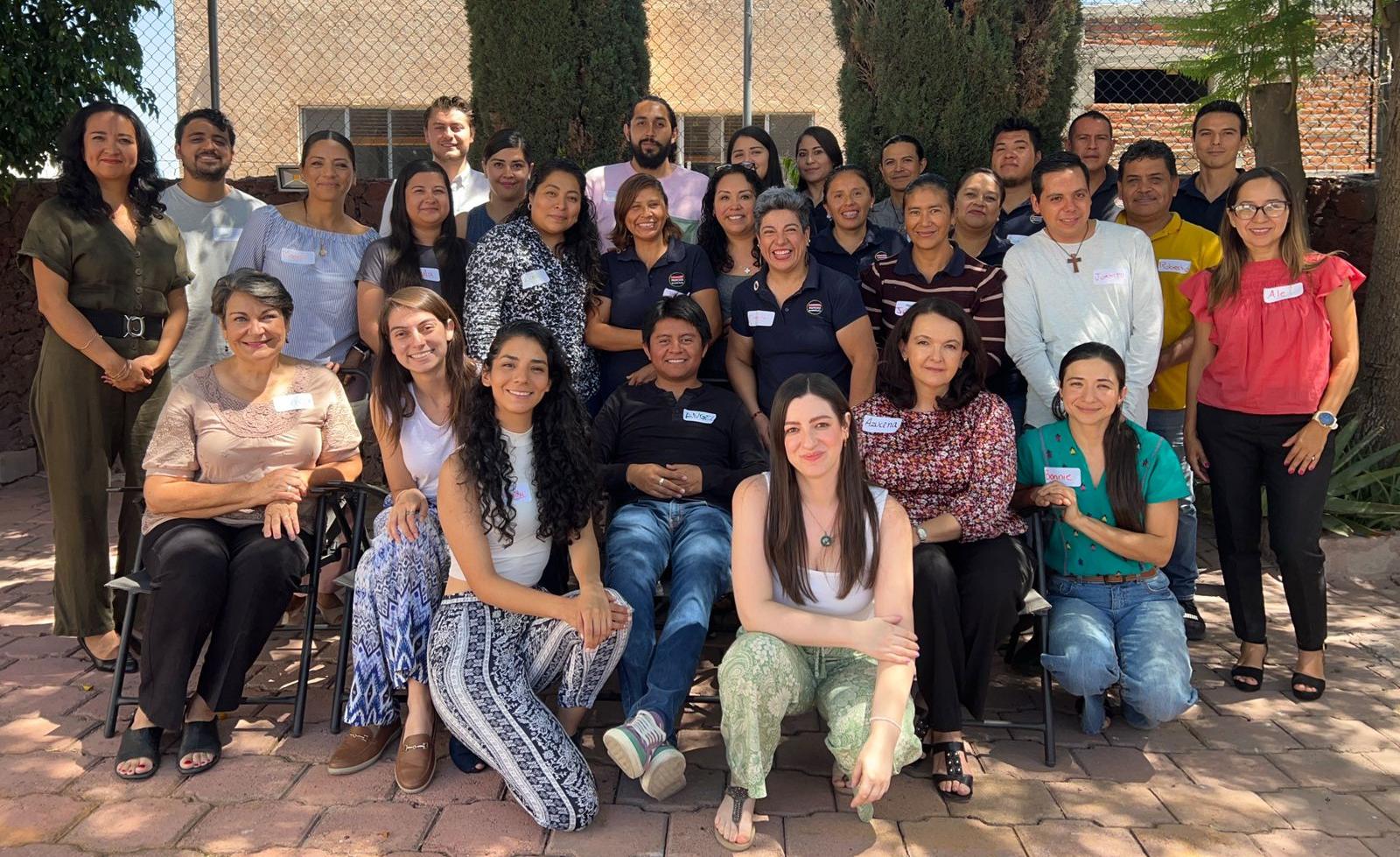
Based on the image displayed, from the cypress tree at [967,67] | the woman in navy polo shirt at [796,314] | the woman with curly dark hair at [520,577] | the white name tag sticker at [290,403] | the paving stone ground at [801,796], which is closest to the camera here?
the paving stone ground at [801,796]

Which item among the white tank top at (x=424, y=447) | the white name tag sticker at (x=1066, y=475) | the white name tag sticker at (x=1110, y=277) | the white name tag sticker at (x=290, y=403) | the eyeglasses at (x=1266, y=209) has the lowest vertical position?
the white name tag sticker at (x=1066, y=475)

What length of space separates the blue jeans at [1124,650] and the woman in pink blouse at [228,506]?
264 cm

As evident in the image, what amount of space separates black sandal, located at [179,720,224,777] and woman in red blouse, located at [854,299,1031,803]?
2.29 m

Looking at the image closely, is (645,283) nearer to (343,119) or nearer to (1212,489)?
(1212,489)

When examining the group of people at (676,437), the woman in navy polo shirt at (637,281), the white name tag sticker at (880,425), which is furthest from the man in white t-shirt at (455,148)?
the white name tag sticker at (880,425)

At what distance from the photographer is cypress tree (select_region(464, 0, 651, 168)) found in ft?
22.9

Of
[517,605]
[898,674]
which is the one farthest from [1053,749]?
[517,605]

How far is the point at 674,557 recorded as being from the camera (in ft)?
12.8

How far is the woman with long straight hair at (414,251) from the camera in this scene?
4.69m

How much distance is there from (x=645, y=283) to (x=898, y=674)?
7.29 ft

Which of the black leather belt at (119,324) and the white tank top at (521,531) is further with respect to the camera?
the black leather belt at (119,324)

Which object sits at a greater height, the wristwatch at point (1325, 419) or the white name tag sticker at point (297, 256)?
the white name tag sticker at point (297, 256)

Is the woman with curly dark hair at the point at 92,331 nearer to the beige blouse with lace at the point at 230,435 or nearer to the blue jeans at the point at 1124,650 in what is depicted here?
the beige blouse with lace at the point at 230,435

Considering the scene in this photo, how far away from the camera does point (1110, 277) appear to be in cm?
438
